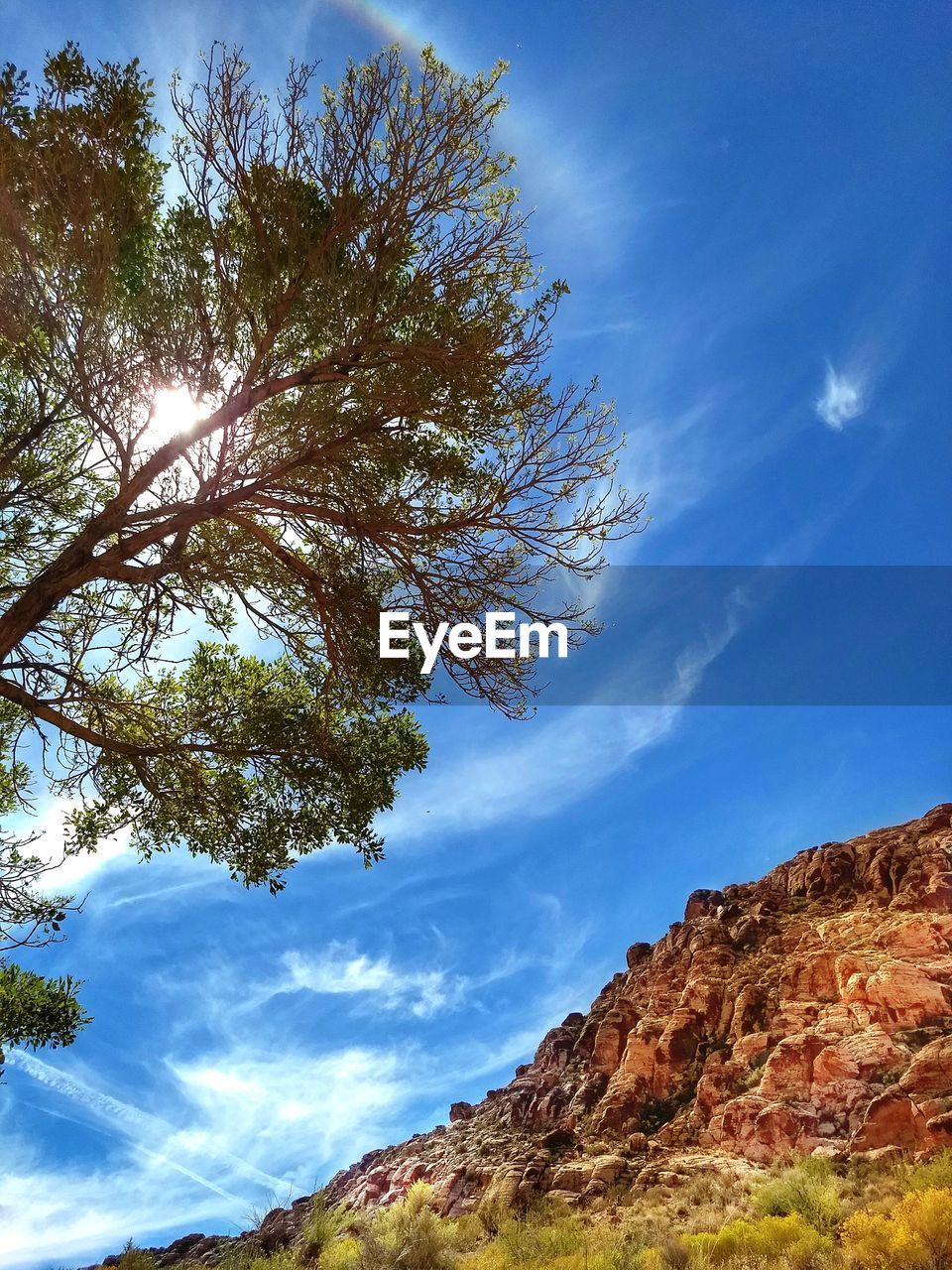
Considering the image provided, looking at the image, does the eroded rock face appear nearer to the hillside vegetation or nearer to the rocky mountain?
the rocky mountain

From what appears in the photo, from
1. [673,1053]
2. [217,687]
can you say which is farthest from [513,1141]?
[217,687]

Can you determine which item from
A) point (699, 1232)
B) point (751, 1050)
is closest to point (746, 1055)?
point (751, 1050)

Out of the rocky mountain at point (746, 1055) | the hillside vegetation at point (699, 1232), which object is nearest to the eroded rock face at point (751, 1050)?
the rocky mountain at point (746, 1055)

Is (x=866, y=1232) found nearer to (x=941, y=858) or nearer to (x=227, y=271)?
(x=227, y=271)

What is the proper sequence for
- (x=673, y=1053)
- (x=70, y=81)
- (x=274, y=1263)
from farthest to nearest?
(x=673, y=1053) < (x=274, y=1263) < (x=70, y=81)

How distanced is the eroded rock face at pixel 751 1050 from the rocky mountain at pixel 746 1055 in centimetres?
10

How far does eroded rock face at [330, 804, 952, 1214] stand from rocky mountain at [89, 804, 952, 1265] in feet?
0.33

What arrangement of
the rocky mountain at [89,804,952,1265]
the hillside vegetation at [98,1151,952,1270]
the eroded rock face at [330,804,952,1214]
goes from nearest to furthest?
the hillside vegetation at [98,1151,952,1270] → the rocky mountain at [89,804,952,1265] → the eroded rock face at [330,804,952,1214]

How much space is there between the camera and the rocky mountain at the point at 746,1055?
26.7m

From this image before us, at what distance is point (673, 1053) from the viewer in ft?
129

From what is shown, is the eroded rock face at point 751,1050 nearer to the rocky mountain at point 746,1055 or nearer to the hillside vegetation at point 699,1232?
the rocky mountain at point 746,1055

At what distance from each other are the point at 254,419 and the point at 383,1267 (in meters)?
16.6

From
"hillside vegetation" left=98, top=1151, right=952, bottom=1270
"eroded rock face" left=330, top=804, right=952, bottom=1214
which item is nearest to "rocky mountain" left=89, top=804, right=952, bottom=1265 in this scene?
"eroded rock face" left=330, top=804, right=952, bottom=1214

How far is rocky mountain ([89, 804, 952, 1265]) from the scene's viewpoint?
26.7 m
